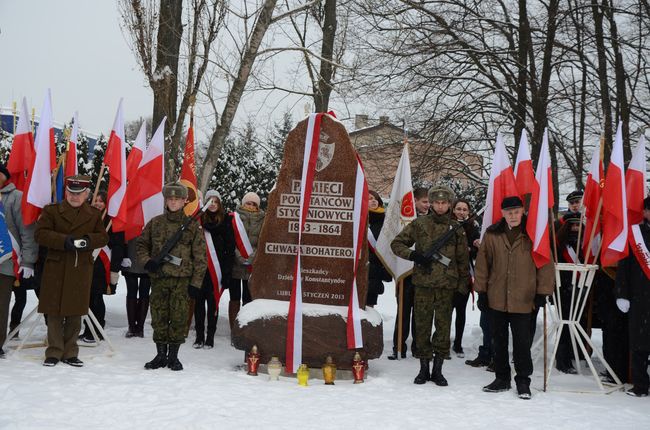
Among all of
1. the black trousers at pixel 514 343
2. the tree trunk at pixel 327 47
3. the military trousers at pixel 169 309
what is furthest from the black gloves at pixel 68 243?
the tree trunk at pixel 327 47

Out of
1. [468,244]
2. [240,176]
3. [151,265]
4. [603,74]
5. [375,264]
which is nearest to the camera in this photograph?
[151,265]

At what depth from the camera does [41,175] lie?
22.0ft

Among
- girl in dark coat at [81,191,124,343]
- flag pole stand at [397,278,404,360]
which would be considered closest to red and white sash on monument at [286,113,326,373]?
flag pole stand at [397,278,404,360]

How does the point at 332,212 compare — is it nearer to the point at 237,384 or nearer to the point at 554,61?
the point at 237,384

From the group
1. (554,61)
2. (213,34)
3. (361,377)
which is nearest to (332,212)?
(361,377)

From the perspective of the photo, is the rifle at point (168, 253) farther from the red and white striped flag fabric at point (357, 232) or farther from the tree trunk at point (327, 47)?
the tree trunk at point (327, 47)

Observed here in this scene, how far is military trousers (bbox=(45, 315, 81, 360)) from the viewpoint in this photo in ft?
20.2

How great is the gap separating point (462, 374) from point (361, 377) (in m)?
1.28

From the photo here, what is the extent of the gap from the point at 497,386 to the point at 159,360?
3.36 m

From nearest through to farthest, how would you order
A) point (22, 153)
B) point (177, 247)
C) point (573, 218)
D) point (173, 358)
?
point (173, 358) < point (177, 247) < point (22, 153) < point (573, 218)

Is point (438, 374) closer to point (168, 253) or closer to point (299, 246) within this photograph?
point (299, 246)

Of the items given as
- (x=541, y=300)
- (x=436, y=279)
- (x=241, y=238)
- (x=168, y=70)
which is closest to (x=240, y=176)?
(x=168, y=70)

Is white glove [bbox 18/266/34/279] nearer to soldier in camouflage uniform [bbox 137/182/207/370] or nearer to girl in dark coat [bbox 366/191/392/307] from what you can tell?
soldier in camouflage uniform [bbox 137/182/207/370]

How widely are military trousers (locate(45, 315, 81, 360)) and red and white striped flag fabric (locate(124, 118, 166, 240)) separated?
147cm
